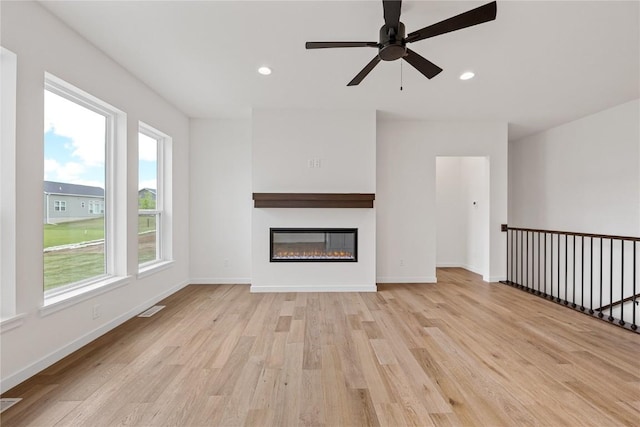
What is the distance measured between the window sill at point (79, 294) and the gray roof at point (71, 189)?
0.85 meters

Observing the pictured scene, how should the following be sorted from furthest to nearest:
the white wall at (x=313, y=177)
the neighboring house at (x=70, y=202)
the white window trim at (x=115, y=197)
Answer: the white wall at (x=313, y=177)
the white window trim at (x=115, y=197)
the neighboring house at (x=70, y=202)

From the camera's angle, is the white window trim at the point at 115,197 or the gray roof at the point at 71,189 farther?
the white window trim at the point at 115,197

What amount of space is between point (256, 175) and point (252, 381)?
9.34ft

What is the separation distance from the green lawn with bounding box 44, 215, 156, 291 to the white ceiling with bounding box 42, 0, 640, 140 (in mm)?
1653

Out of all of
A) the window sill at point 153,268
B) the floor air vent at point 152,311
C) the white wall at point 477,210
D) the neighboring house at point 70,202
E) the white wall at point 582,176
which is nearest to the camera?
the neighboring house at point 70,202

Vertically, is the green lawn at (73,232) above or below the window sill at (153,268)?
above

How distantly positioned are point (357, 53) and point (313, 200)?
6.46 ft

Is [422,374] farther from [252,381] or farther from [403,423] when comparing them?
[252,381]

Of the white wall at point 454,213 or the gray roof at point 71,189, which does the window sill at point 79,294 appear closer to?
the gray roof at point 71,189

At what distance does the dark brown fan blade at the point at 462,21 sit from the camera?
67.1 inches

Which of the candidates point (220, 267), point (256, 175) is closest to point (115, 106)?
point (256, 175)

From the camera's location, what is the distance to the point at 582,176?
4.57 meters

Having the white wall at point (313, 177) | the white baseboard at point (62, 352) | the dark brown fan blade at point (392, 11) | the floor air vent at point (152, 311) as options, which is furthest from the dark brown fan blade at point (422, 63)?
the floor air vent at point (152, 311)

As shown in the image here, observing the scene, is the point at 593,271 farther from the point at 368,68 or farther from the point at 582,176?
the point at 368,68
